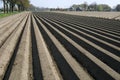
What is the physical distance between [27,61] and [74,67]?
1.53m

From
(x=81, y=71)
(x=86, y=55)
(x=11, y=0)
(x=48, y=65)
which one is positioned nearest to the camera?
(x=81, y=71)

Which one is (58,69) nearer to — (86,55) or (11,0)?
(86,55)

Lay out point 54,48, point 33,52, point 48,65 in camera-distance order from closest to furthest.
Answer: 1. point 48,65
2. point 33,52
3. point 54,48

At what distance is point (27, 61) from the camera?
792 cm

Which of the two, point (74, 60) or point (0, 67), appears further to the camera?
point (74, 60)

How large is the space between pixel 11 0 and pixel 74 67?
72.1m

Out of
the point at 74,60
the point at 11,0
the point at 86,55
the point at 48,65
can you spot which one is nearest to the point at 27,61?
the point at 48,65

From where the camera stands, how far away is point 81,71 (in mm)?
6852

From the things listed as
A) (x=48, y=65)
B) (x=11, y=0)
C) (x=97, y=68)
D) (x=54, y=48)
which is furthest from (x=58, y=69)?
(x=11, y=0)

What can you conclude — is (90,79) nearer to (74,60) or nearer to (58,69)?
(58,69)

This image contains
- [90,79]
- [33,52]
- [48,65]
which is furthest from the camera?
[33,52]

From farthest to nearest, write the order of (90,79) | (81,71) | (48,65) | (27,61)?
(27,61), (48,65), (81,71), (90,79)

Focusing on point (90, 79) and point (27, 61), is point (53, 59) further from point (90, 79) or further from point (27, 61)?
point (90, 79)

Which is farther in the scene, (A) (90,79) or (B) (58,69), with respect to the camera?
(B) (58,69)
